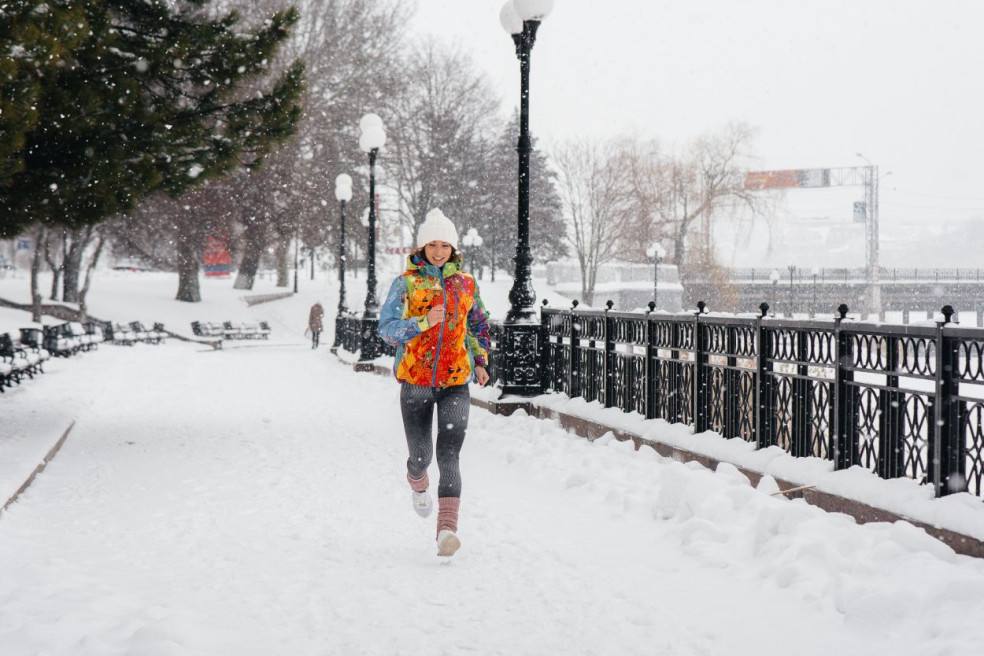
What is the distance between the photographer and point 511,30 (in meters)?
11.8

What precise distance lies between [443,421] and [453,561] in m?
0.79

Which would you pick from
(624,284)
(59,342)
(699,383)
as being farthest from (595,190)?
(699,383)

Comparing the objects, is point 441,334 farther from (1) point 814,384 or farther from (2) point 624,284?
(2) point 624,284

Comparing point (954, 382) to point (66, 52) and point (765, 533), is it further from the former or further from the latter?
point (66, 52)

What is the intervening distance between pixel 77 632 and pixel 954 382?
4522mm

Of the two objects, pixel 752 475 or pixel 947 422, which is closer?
pixel 947 422

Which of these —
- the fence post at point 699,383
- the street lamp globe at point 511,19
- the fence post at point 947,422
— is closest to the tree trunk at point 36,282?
the street lamp globe at point 511,19

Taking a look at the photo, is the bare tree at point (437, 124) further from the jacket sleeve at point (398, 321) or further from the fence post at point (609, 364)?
the jacket sleeve at point (398, 321)

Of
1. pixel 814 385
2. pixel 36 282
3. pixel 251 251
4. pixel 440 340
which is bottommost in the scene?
pixel 814 385

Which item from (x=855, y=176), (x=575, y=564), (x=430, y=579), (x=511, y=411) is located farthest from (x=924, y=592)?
(x=855, y=176)

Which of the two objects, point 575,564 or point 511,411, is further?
point 511,411

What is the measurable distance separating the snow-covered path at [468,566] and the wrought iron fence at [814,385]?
639 millimetres

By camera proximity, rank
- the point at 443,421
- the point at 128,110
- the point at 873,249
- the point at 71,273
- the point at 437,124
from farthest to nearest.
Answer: the point at 873,249 < the point at 437,124 < the point at 71,273 < the point at 128,110 < the point at 443,421

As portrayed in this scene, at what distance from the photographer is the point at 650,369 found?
892cm
